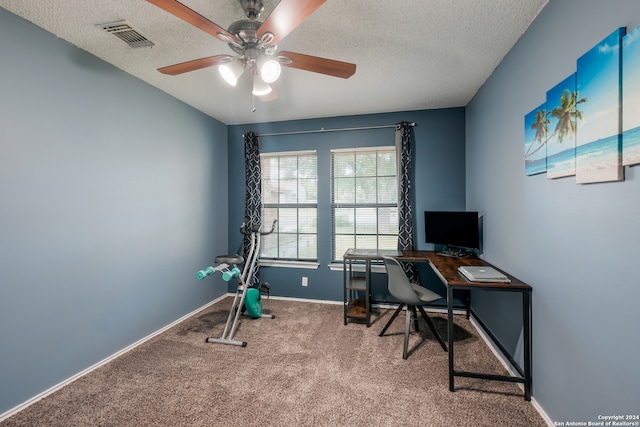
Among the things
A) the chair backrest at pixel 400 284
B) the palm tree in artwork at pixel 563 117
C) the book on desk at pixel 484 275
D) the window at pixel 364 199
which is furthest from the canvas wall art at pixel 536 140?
the window at pixel 364 199

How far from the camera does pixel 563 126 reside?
4.59ft

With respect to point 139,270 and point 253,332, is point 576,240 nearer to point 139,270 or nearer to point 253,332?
point 253,332

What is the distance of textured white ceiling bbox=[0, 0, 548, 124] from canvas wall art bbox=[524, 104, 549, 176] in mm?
645

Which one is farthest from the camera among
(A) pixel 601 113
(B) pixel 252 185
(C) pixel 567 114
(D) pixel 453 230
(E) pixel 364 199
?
(B) pixel 252 185

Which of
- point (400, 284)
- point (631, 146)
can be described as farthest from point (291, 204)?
point (631, 146)

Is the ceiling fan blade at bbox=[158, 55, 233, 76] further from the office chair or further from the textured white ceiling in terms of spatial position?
the office chair

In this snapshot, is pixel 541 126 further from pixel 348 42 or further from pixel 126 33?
pixel 126 33

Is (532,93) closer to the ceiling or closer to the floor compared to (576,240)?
closer to the ceiling

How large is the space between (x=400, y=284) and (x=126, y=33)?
293cm

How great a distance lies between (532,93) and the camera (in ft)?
5.70

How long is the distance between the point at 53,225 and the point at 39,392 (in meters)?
1.16

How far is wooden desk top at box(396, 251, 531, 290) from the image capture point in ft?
5.80

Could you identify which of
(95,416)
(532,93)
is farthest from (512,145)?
(95,416)

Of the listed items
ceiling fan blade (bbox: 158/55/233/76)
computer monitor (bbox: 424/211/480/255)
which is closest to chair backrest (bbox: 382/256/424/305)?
computer monitor (bbox: 424/211/480/255)
